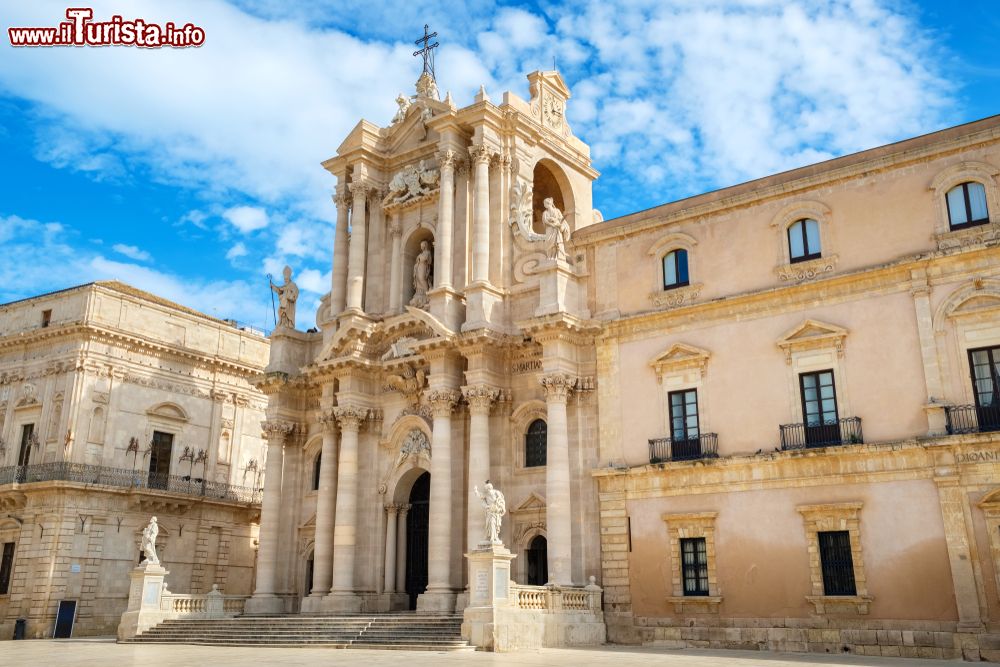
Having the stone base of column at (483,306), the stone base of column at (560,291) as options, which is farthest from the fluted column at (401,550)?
the stone base of column at (560,291)

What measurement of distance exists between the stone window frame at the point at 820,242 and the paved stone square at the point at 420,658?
9089 mm

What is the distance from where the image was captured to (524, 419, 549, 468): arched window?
2811 centimetres

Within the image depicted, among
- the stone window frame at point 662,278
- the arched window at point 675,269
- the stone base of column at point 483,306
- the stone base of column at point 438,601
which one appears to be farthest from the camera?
the stone base of column at point 483,306

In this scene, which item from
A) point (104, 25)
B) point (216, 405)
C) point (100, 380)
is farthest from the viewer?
point (216, 405)

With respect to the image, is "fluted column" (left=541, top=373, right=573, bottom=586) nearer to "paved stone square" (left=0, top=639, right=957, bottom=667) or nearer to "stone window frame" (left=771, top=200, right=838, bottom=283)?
Result: "paved stone square" (left=0, top=639, right=957, bottom=667)

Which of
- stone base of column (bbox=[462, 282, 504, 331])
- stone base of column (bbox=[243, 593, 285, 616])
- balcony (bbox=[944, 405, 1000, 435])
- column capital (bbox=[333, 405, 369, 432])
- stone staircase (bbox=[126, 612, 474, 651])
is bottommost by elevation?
stone staircase (bbox=[126, 612, 474, 651])

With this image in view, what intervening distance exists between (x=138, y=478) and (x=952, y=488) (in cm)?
2815

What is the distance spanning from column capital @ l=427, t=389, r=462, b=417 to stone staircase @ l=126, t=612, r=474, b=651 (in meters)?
5.73

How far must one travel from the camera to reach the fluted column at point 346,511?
95.9ft

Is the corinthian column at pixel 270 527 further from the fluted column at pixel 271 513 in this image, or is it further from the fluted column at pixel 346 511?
the fluted column at pixel 346 511

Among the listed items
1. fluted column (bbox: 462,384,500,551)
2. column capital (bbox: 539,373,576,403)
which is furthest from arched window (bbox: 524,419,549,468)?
column capital (bbox: 539,373,576,403)

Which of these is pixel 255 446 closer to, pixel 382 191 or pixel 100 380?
pixel 100 380

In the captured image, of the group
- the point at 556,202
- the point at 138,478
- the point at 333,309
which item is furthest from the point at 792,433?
the point at 138,478

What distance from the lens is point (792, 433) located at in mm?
23406
